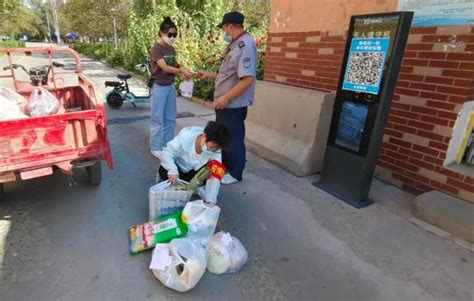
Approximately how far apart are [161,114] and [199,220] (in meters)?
2.21

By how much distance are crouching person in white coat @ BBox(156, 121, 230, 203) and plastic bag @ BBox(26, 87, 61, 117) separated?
1.22m

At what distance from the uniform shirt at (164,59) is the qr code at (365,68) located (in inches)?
85.0

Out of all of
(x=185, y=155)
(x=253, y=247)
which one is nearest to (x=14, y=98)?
(x=185, y=155)

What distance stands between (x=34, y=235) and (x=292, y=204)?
243 cm

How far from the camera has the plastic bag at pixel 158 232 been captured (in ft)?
7.88

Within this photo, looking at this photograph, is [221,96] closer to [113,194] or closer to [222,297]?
[113,194]

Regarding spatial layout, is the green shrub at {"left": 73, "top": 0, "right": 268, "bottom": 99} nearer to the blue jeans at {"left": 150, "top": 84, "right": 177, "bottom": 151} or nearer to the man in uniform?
the blue jeans at {"left": 150, "top": 84, "right": 177, "bottom": 151}

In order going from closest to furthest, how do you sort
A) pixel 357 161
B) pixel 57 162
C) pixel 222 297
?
1. pixel 222 297
2. pixel 57 162
3. pixel 357 161

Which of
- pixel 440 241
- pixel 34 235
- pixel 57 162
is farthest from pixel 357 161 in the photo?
pixel 34 235

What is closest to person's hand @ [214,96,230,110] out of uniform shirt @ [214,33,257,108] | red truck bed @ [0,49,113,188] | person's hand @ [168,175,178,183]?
uniform shirt @ [214,33,257,108]

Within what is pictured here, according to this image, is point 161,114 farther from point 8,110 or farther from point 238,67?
point 8,110

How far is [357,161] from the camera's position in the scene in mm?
3297

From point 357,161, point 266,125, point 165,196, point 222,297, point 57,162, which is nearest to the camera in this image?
point 222,297

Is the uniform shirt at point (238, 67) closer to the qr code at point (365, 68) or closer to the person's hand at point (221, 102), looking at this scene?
the person's hand at point (221, 102)
